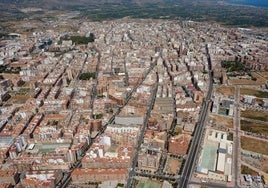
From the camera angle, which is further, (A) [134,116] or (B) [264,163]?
(A) [134,116]

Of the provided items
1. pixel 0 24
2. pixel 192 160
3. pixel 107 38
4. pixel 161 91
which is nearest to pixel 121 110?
pixel 161 91

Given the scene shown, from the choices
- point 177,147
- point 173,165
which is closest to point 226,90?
point 177,147

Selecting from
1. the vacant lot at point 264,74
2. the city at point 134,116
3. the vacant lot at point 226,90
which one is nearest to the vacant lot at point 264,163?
the city at point 134,116

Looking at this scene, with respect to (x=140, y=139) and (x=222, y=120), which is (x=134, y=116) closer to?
(x=140, y=139)

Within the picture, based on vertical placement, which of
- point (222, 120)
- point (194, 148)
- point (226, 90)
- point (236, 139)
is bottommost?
point (194, 148)

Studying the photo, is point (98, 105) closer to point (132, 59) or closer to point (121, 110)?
point (121, 110)

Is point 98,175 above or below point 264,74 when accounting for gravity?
below

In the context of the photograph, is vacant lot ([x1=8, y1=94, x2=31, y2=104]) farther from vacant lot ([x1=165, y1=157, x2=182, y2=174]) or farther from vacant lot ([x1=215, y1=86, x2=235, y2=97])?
vacant lot ([x1=215, y1=86, x2=235, y2=97])
